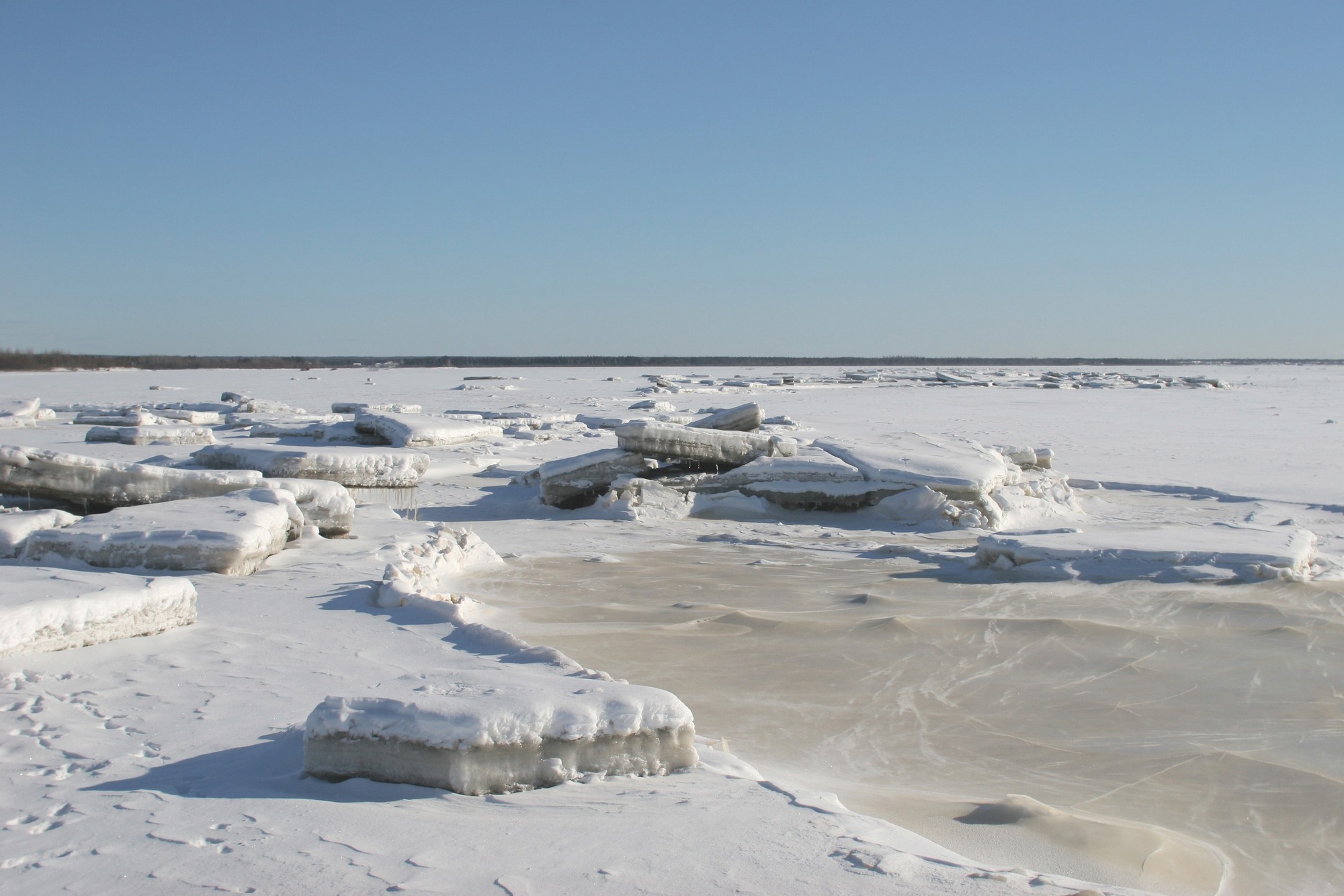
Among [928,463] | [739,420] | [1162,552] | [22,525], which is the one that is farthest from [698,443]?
[22,525]

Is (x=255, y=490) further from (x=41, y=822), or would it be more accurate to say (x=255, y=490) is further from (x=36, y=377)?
(x=36, y=377)

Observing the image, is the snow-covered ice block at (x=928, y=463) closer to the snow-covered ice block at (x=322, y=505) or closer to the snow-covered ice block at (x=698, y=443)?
the snow-covered ice block at (x=698, y=443)

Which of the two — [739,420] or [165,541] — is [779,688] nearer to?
[165,541]

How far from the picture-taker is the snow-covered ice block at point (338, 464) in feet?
25.8

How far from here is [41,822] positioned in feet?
7.13

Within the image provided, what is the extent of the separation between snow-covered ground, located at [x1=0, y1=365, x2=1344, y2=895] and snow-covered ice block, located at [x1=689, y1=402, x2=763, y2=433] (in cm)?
106

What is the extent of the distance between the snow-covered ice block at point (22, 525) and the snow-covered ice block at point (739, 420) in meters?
5.60

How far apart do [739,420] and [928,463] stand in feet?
7.37

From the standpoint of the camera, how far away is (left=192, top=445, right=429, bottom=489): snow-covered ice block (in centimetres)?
785

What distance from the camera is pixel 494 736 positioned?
2379 mm

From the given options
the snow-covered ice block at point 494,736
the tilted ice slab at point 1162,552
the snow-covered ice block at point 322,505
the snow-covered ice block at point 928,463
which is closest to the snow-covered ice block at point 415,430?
the snow-covered ice block at point 928,463

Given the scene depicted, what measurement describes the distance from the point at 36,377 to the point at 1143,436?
103 feet

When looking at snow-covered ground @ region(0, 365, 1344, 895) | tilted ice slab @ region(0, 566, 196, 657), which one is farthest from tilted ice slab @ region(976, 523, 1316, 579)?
tilted ice slab @ region(0, 566, 196, 657)

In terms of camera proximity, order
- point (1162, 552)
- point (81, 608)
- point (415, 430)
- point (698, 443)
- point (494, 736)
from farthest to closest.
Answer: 1. point (415, 430)
2. point (698, 443)
3. point (1162, 552)
4. point (81, 608)
5. point (494, 736)
